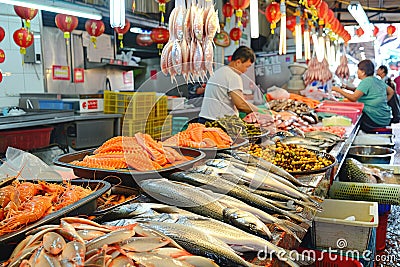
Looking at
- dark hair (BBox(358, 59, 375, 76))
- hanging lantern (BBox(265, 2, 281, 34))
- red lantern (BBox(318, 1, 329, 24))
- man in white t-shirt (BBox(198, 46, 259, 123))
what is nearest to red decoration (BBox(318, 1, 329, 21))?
red lantern (BBox(318, 1, 329, 24))

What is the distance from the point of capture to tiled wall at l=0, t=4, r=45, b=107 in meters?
7.18

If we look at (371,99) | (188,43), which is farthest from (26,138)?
(371,99)

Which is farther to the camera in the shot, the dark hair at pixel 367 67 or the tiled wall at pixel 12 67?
the dark hair at pixel 367 67

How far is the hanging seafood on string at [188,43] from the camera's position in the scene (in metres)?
2.54

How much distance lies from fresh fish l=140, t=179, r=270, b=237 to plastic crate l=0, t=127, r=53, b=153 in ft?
13.3

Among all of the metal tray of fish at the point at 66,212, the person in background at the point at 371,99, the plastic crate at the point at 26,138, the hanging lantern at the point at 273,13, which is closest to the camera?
the metal tray of fish at the point at 66,212

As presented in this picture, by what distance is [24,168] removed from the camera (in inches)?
78.2

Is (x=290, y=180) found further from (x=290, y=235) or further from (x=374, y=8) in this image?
(x=374, y=8)

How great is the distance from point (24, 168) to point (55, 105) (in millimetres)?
5135

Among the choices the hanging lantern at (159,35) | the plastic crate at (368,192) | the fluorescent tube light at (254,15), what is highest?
the hanging lantern at (159,35)

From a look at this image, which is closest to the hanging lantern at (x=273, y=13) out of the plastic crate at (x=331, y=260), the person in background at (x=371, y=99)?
the person in background at (x=371, y=99)

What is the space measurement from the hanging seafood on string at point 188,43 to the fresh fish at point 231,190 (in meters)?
0.80

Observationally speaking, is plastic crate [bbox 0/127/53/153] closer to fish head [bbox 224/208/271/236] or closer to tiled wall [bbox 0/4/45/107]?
tiled wall [bbox 0/4/45/107]

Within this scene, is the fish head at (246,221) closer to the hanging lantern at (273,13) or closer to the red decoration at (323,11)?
the hanging lantern at (273,13)
